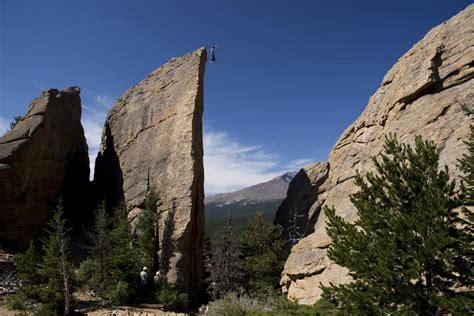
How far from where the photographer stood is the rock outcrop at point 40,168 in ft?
109

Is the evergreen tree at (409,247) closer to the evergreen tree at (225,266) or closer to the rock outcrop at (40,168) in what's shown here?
the evergreen tree at (225,266)

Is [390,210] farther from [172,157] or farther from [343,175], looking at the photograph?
[172,157]

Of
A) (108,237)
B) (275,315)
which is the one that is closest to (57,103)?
(108,237)

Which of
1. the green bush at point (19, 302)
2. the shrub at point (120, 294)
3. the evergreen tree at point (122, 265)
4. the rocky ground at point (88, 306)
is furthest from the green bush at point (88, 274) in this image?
the green bush at point (19, 302)

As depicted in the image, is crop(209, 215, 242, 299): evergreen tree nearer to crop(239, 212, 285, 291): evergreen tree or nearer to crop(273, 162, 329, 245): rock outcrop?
crop(239, 212, 285, 291): evergreen tree

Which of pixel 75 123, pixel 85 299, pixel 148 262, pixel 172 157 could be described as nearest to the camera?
pixel 85 299

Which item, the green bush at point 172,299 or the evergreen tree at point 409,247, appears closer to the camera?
the evergreen tree at point 409,247

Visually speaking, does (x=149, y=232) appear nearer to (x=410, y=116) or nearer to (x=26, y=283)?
(x=26, y=283)

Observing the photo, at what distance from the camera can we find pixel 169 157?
32438 mm

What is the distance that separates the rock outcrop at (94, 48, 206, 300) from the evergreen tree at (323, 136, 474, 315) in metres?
16.6

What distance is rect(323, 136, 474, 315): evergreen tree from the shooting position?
40.4 feet

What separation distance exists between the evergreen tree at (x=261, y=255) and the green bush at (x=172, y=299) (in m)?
7.08

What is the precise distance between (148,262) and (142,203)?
675 cm

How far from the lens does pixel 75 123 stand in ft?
140
